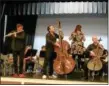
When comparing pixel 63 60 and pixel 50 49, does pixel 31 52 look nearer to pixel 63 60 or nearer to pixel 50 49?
pixel 50 49

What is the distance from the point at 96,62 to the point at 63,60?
0.41 m

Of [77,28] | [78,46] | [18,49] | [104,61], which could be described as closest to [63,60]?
[78,46]

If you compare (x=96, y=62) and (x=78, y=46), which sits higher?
(x=78, y=46)

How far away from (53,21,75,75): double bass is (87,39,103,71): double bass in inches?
8.7

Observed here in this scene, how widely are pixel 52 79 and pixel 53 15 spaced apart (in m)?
1.00

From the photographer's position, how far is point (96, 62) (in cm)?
324

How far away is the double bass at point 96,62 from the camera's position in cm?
323

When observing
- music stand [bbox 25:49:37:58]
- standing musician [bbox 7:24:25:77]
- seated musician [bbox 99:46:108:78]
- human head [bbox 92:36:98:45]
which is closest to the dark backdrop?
music stand [bbox 25:49:37:58]

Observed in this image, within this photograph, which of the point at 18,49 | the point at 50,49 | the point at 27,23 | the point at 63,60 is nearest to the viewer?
the point at 63,60

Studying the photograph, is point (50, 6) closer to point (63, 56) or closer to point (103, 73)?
point (63, 56)

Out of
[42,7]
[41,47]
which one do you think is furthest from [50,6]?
[41,47]

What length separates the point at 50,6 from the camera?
3.79 metres

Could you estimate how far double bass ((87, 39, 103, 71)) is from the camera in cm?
323

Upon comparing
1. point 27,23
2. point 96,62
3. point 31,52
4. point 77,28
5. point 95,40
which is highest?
point 27,23
